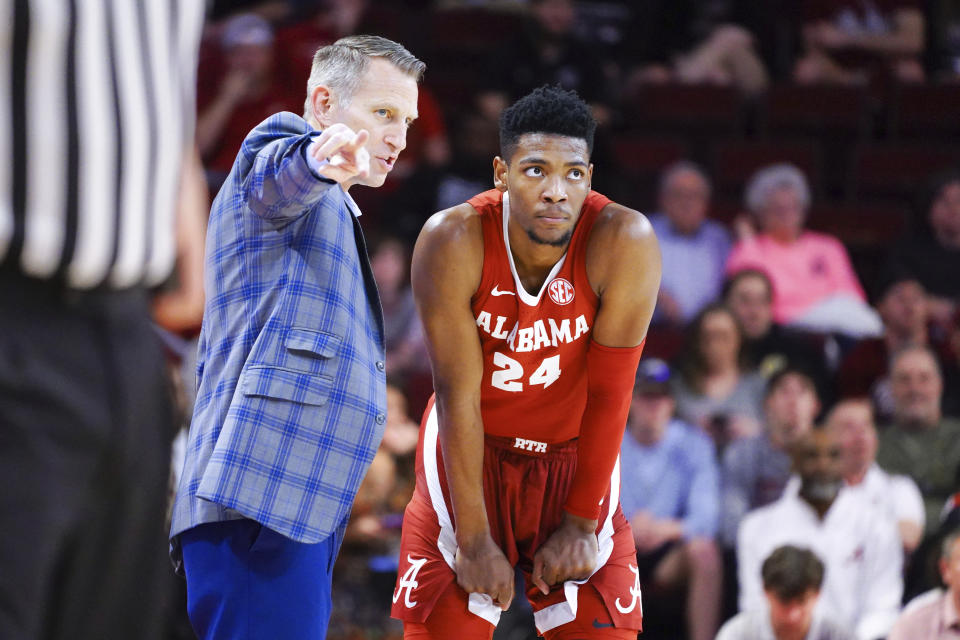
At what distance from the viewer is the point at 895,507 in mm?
5445

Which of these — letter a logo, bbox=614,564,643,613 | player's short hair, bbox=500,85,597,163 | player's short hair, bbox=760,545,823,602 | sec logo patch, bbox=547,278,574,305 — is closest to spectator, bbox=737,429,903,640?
player's short hair, bbox=760,545,823,602

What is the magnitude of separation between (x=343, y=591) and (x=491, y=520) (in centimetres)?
217

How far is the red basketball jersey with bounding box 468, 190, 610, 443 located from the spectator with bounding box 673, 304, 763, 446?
2949mm

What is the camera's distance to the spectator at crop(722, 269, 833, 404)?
6.14 meters

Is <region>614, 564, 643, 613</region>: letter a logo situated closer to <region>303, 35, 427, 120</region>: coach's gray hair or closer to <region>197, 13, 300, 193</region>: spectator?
<region>303, 35, 427, 120</region>: coach's gray hair

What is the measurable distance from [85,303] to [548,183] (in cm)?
161

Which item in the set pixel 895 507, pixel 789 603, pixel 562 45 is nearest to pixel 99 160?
pixel 789 603

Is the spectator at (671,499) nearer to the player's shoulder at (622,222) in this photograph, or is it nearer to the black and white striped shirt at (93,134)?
the player's shoulder at (622,222)

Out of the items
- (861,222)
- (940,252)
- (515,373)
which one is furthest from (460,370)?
(861,222)

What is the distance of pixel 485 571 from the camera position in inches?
122

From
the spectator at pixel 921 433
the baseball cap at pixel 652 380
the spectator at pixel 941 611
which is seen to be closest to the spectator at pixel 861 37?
the spectator at pixel 921 433

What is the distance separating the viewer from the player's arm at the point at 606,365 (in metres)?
3.08

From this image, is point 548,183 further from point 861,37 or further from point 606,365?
point 861,37

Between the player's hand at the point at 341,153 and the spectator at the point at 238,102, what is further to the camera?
the spectator at the point at 238,102
